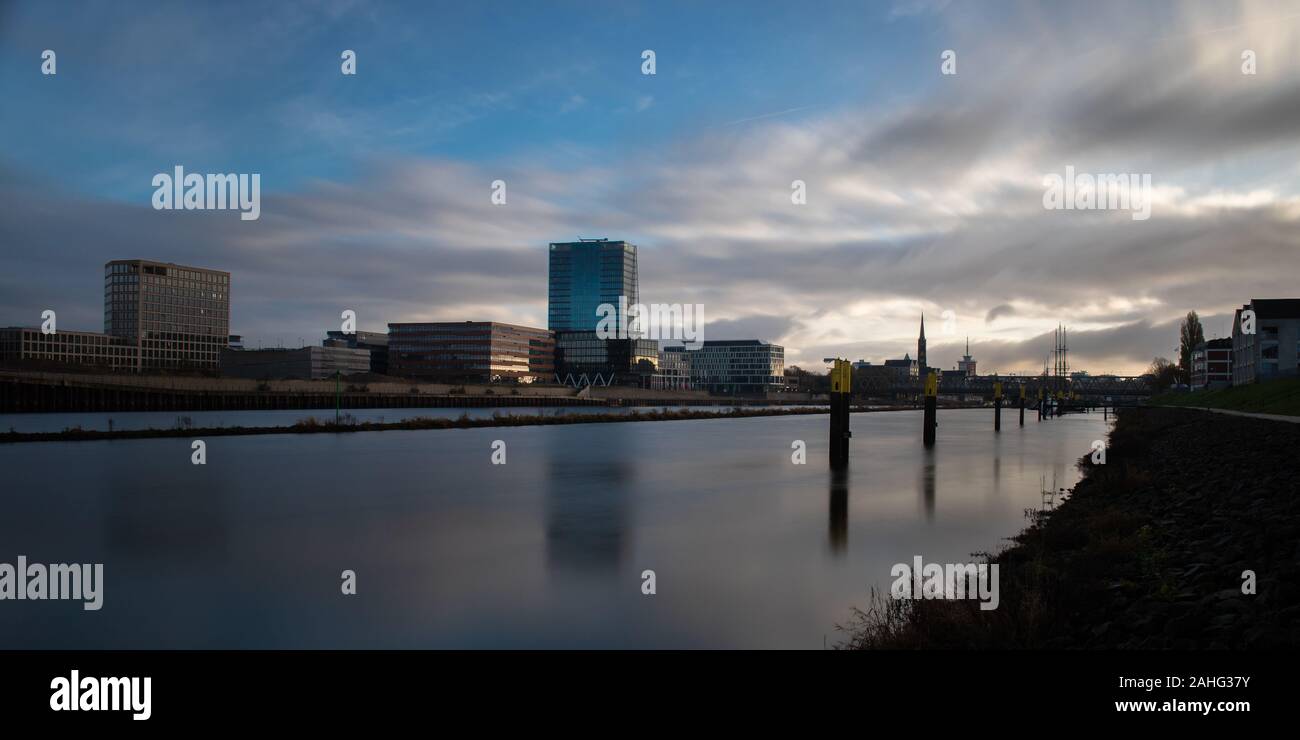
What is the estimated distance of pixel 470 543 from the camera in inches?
683

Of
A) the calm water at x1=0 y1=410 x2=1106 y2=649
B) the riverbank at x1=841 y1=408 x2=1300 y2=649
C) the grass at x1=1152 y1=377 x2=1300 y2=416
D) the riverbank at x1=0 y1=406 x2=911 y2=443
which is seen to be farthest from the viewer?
the grass at x1=1152 y1=377 x2=1300 y2=416

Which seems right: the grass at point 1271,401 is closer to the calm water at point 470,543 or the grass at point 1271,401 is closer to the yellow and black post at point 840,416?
Result: the calm water at point 470,543

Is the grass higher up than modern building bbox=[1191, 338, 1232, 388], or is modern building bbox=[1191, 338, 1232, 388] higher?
modern building bbox=[1191, 338, 1232, 388]

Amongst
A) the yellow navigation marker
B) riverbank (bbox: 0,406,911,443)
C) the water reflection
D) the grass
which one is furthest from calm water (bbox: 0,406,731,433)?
the grass

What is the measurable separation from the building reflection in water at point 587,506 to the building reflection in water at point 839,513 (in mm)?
5174

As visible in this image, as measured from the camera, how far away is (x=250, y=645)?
10.2 m

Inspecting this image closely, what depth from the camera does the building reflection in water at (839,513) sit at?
17938mm

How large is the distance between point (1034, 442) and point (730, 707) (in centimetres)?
6132

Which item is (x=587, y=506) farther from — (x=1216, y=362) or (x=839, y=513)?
(x=1216, y=362)

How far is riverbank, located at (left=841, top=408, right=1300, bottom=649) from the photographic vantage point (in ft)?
27.7

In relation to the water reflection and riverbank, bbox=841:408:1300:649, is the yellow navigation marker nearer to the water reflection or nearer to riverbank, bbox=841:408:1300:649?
riverbank, bbox=841:408:1300:649

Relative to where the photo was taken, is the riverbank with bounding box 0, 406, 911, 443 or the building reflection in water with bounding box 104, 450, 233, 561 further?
the riverbank with bounding box 0, 406, 911, 443

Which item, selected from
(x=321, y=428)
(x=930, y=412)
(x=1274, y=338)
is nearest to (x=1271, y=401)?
(x=930, y=412)

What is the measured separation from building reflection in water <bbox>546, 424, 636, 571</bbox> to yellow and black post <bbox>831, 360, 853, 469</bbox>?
10369mm
